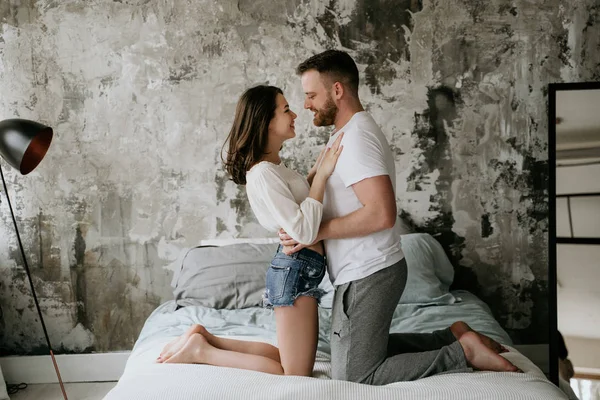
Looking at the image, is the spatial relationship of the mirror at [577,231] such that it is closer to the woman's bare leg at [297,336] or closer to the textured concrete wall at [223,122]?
the textured concrete wall at [223,122]

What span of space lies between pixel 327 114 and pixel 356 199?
32cm

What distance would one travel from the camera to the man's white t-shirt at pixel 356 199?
2.08 m

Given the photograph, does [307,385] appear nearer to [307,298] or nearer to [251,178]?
[307,298]

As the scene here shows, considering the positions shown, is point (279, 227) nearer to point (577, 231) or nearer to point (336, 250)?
point (336, 250)

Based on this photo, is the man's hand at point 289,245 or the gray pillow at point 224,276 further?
the gray pillow at point 224,276

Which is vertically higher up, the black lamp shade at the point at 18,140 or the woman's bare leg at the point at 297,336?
the black lamp shade at the point at 18,140

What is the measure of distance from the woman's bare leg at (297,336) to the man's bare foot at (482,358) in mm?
505

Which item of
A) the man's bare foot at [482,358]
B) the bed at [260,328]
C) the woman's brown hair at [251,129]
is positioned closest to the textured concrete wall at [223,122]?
the bed at [260,328]

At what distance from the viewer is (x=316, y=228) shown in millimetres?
2107

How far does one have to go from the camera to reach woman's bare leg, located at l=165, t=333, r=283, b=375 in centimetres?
221

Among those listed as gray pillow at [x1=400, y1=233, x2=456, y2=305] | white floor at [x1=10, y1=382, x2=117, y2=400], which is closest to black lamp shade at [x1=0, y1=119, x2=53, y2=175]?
white floor at [x1=10, y1=382, x2=117, y2=400]

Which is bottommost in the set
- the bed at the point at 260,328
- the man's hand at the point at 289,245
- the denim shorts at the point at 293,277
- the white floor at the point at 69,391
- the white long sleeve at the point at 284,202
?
the white floor at the point at 69,391

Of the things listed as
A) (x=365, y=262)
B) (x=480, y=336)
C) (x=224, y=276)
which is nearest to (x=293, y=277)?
(x=365, y=262)

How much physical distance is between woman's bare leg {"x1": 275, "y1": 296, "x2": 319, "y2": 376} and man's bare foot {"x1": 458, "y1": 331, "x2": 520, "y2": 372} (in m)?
0.51
